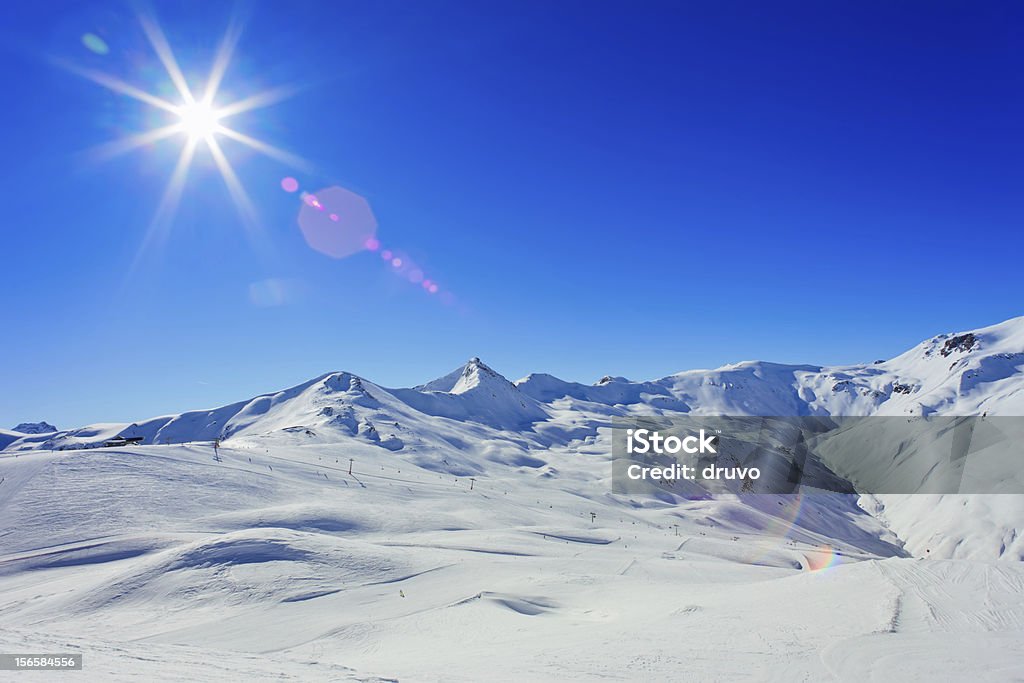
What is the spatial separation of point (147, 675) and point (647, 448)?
156 metres

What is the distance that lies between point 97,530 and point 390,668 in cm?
3591

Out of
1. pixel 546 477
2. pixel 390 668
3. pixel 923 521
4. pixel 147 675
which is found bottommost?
pixel 923 521

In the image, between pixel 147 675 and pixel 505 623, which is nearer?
pixel 147 675

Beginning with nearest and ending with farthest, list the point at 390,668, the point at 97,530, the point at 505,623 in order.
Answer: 1. the point at 390,668
2. the point at 505,623
3. the point at 97,530

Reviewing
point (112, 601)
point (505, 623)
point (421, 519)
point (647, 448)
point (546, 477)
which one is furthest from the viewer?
point (647, 448)

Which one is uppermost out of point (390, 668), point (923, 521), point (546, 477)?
point (390, 668)

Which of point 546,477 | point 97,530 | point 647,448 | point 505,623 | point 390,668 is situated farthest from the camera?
point 647,448

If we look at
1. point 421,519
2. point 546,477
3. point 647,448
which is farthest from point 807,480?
point 421,519

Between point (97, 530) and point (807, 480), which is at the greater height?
point (97, 530)

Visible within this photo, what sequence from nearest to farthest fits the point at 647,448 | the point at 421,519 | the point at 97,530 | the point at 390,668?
the point at 390,668 < the point at 97,530 < the point at 421,519 < the point at 647,448

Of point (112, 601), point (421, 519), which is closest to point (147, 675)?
point (112, 601)

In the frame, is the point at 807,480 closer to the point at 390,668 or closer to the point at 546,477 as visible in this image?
the point at 546,477

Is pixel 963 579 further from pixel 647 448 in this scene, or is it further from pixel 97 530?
pixel 647 448

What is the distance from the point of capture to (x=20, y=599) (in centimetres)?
2600
